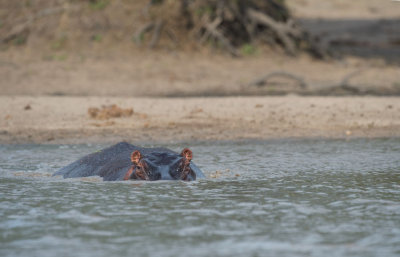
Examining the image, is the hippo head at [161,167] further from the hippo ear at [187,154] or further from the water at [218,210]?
the water at [218,210]

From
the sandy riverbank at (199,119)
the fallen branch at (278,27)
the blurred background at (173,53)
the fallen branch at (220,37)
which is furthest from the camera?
the fallen branch at (278,27)

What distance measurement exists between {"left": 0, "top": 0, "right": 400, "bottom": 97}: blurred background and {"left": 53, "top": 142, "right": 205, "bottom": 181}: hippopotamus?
5.49 meters

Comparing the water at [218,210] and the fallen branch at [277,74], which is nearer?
the water at [218,210]

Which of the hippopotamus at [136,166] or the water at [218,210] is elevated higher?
the hippopotamus at [136,166]

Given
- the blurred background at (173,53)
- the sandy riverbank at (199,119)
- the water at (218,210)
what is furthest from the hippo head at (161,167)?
the blurred background at (173,53)

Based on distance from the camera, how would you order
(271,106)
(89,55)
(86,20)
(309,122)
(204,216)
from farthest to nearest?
1. (86,20)
2. (89,55)
3. (271,106)
4. (309,122)
5. (204,216)

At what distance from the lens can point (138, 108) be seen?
1145 cm

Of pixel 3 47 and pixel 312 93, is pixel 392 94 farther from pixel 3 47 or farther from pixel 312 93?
pixel 3 47

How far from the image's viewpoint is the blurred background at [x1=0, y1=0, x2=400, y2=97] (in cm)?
1355

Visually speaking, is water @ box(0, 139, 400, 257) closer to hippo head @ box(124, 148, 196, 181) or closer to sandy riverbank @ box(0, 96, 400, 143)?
hippo head @ box(124, 148, 196, 181)

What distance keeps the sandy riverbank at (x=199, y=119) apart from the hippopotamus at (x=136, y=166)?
2575 millimetres

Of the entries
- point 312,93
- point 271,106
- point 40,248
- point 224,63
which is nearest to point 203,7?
point 224,63

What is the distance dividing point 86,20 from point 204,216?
11838mm

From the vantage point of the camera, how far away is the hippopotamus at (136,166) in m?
6.40
